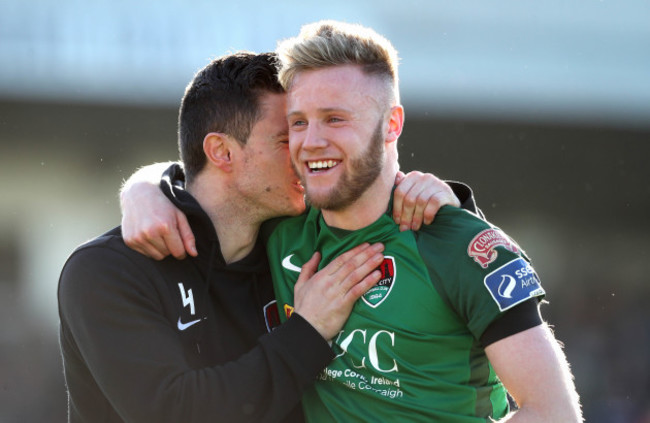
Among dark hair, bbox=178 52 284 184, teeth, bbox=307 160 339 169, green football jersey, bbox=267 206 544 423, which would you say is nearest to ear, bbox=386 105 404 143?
teeth, bbox=307 160 339 169

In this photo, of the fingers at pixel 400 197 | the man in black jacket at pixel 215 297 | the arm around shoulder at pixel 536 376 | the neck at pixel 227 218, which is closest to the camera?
the arm around shoulder at pixel 536 376

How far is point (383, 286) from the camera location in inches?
122

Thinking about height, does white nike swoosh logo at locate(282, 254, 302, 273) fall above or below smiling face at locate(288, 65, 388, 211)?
below

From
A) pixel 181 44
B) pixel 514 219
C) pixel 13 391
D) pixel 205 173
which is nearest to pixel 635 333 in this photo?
pixel 514 219

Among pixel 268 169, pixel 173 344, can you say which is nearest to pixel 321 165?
pixel 268 169

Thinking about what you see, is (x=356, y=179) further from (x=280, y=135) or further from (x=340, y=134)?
(x=280, y=135)

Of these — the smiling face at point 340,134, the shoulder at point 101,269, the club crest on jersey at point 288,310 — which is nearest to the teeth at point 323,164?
the smiling face at point 340,134

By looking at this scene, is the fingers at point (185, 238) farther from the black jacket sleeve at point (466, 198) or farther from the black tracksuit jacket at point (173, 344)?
the black jacket sleeve at point (466, 198)

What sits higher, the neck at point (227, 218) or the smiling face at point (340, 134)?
the smiling face at point (340, 134)

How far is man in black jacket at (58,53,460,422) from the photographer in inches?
116

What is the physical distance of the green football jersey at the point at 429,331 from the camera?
284 cm

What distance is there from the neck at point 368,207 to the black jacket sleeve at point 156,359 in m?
0.46

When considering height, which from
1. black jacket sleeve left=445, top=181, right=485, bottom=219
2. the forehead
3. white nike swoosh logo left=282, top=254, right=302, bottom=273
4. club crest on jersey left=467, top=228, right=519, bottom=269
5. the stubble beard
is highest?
the forehead

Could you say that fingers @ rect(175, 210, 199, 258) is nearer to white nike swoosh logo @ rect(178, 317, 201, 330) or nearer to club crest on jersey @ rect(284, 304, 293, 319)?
white nike swoosh logo @ rect(178, 317, 201, 330)
